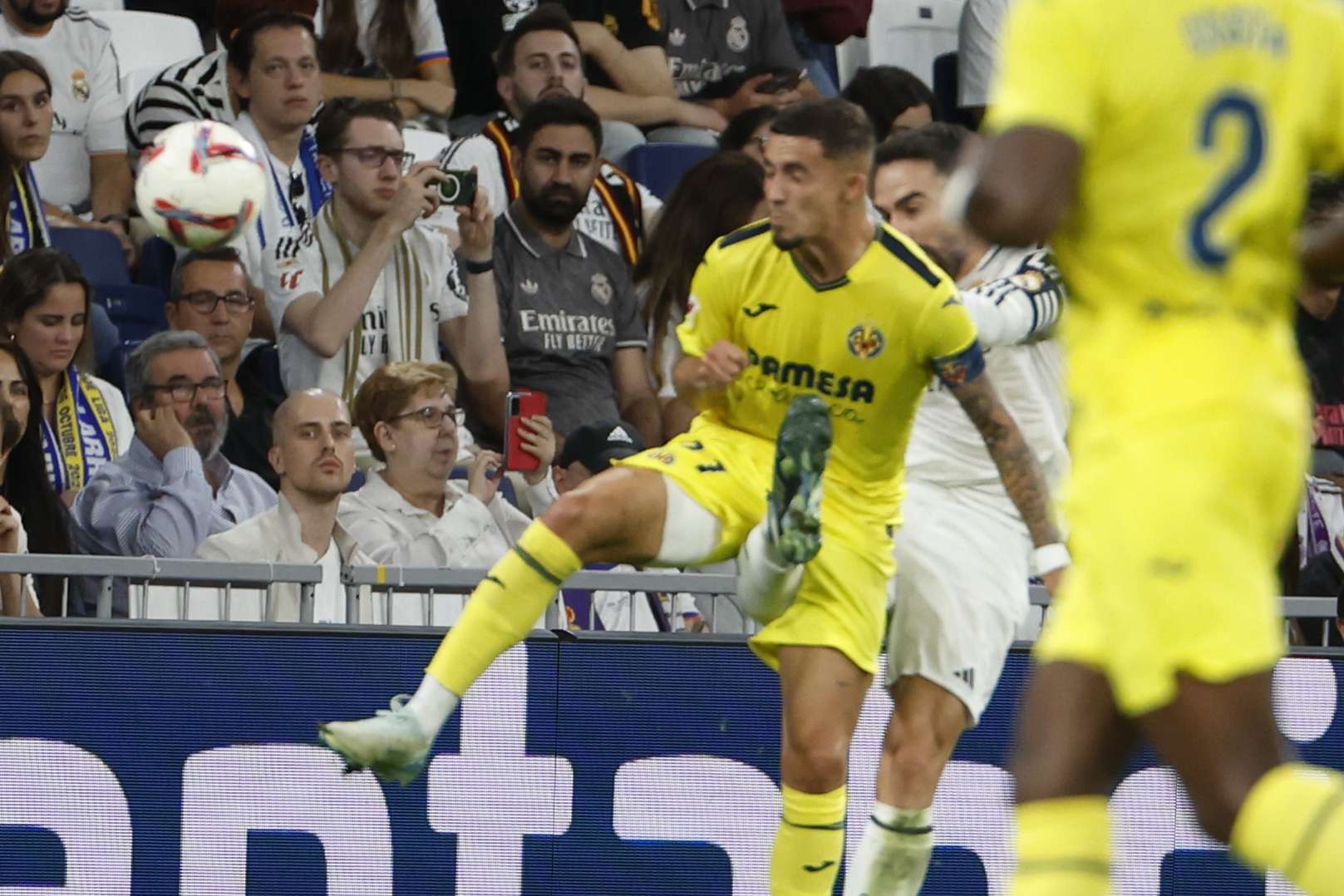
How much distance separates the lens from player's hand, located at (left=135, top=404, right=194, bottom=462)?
7.50 metres

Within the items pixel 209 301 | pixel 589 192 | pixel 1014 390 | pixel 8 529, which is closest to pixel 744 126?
pixel 589 192

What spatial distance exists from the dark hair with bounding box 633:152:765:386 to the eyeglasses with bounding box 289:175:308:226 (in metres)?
1.41

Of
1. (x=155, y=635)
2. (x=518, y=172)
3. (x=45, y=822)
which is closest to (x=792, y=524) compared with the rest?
(x=155, y=635)

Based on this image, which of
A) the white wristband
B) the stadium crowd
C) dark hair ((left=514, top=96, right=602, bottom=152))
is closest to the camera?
the white wristband

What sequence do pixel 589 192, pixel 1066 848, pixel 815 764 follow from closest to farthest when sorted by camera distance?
pixel 1066 848 < pixel 815 764 < pixel 589 192

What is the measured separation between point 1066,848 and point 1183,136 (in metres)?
1.16

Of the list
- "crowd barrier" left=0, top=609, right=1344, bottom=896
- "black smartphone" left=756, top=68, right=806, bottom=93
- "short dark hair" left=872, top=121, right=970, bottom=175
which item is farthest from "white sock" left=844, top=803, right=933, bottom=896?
"black smartphone" left=756, top=68, right=806, bottom=93

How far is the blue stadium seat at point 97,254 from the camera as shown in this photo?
938 centimetres

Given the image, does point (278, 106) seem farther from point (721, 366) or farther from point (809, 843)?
point (809, 843)

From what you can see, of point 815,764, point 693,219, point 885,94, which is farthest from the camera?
point 885,94

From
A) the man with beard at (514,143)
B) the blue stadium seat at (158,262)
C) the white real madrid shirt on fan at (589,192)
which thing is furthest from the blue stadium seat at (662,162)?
the blue stadium seat at (158,262)

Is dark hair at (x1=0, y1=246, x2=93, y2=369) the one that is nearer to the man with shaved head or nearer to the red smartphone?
the man with shaved head

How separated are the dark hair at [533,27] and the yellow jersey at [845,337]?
406 cm

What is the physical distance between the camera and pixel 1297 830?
11.4ft
